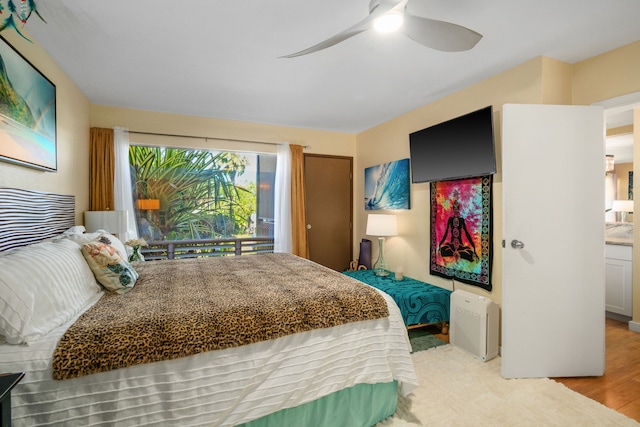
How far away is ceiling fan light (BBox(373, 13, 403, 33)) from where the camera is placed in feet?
5.34

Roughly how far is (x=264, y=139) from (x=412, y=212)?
234 cm

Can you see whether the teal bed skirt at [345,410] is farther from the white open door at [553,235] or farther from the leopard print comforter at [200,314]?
the white open door at [553,235]

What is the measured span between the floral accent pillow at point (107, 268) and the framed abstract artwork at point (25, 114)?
2.37 ft

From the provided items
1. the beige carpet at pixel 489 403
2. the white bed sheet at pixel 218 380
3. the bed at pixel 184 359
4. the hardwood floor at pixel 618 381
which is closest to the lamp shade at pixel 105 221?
the bed at pixel 184 359

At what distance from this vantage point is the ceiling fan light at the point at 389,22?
1.63 metres

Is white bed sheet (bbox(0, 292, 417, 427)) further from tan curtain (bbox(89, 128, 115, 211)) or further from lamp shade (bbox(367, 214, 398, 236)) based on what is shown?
tan curtain (bbox(89, 128, 115, 211))

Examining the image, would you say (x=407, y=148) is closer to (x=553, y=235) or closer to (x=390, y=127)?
(x=390, y=127)

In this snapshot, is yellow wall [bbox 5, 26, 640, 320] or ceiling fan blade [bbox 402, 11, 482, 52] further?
yellow wall [bbox 5, 26, 640, 320]

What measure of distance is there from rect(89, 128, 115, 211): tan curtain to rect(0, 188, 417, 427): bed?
1.46 m

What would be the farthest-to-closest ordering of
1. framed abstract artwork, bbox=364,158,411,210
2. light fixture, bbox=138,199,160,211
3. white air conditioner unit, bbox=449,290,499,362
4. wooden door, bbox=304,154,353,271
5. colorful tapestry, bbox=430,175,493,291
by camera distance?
wooden door, bbox=304,154,353,271 → light fixture, bbox=138,199,160,211 → framed abstract artwork, bbox=364,158,411,210 → colorful tapestry, bbox=430,175,493,291 → white air conditioner unit, bbox=449,290,499,362

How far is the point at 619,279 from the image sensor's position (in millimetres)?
3453

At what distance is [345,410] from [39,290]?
A: 1.65m

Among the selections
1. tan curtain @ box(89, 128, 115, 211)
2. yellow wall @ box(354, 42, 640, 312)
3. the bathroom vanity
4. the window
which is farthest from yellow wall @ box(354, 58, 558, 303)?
tan curtain @ box(89, 128, 115, 211)

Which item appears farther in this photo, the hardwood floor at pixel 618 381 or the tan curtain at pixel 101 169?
the tan curtain at pixel 101 169
